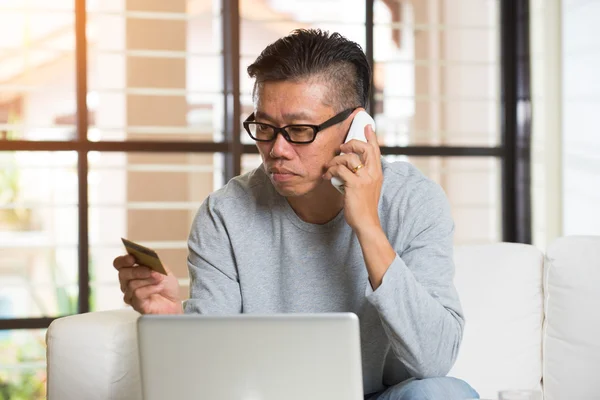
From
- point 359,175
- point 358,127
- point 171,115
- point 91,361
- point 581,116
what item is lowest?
A: point 91,361

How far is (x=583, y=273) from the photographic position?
226cm

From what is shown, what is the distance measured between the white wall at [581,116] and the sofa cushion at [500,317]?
890 millimetres

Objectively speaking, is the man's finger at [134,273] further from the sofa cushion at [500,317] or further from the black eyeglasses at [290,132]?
the sofa cushion at [500,317]

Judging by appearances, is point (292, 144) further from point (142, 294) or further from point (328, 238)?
point (142, 294)

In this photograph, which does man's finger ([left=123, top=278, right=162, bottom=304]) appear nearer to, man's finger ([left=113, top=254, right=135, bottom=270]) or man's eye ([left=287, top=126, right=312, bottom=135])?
man's finger ([left=113, top=254, right=135, bottom=270])

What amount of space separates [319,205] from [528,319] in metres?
0.76

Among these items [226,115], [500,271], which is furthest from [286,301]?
[226,115]

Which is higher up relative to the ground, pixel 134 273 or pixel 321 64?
pixel 321 64

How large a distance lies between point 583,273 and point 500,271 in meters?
0.22

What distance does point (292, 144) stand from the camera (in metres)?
1.82

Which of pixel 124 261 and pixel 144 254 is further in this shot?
pixel 124 261

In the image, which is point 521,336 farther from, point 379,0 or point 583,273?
point 379,0

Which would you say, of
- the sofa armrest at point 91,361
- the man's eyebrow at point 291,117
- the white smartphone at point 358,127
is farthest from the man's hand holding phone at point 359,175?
the sofa armrest at point 91,361

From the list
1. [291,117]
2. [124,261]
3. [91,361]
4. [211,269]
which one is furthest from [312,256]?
[91,361]
